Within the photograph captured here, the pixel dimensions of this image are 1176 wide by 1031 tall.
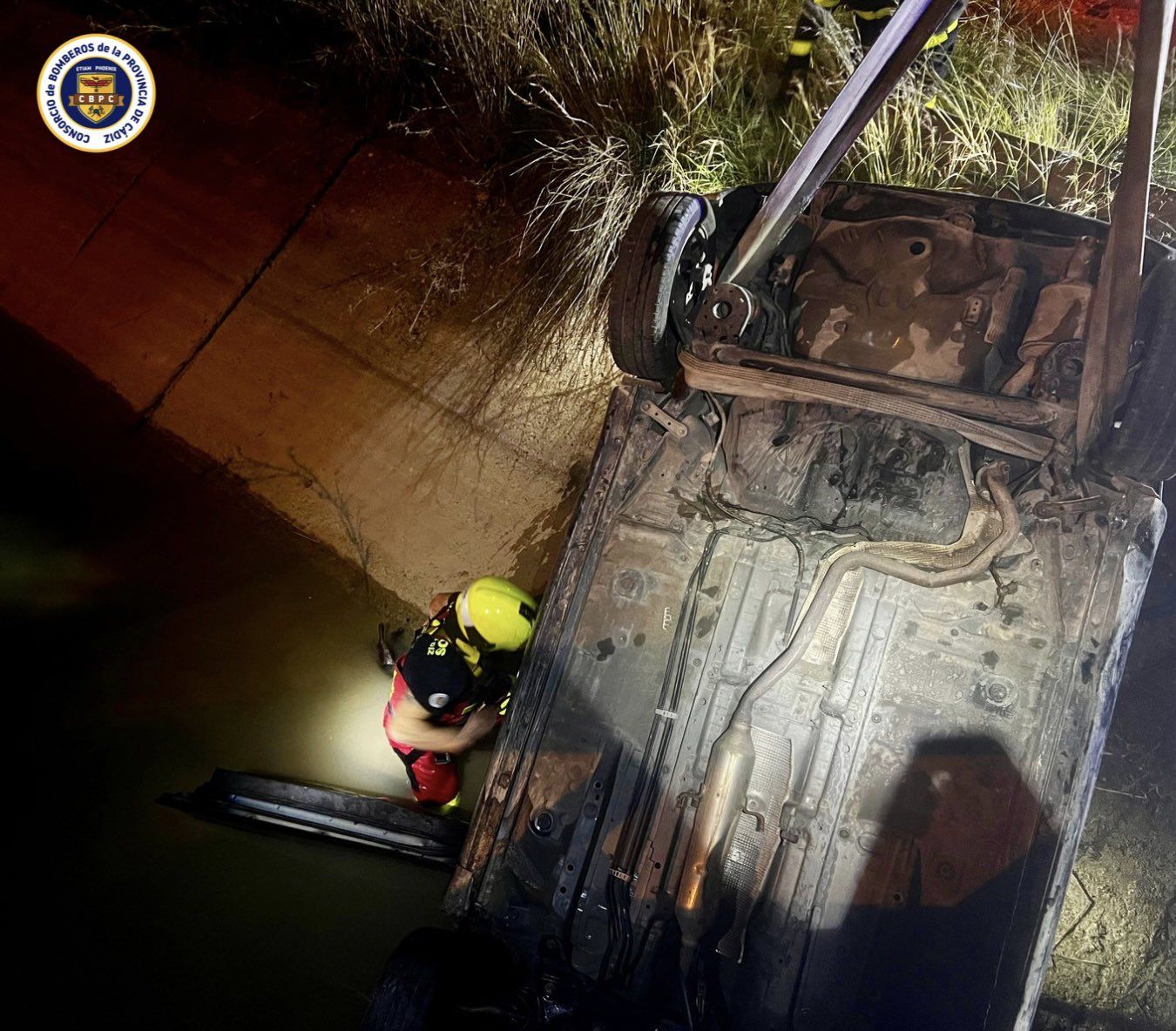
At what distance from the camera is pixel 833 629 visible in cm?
257

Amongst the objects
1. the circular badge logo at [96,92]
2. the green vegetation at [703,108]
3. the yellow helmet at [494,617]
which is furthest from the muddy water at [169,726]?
the green vegetation at [703,108]

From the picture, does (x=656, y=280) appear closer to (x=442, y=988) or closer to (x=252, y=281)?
(x=442, y=988)

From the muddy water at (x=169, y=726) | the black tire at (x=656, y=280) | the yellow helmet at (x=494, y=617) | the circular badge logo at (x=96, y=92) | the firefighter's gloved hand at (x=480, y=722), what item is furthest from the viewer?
the circular badge logo at (x=96, y=92)

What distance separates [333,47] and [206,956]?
189 inches

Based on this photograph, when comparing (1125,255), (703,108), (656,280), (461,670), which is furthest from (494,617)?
(703,108)

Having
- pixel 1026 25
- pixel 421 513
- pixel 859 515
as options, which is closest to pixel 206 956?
pixel 421 513

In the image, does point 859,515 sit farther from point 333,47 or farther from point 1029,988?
point 333,47

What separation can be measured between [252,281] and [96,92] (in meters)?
1.83

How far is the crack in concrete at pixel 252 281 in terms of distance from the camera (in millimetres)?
4488

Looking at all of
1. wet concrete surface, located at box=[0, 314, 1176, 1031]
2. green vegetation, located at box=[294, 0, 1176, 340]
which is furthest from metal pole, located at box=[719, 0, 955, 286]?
wet concrete surface, located at box=[0, 314, 1176, 1031]

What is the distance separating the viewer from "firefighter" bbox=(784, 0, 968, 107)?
3668 mm

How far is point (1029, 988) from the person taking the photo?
7.35 ft

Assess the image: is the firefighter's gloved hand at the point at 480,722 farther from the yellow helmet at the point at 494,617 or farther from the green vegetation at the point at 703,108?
the green vegetation at the point at 703,108

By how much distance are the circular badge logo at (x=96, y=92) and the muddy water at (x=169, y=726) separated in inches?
56.8
